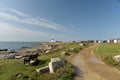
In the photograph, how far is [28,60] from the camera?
29.5 metres

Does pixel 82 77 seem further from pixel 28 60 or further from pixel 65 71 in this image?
pixel 28 60

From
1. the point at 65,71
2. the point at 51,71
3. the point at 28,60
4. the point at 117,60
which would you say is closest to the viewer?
the point at 65,71

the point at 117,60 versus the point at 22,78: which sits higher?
the point at 117,60

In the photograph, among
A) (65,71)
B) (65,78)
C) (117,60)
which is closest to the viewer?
(65,78)

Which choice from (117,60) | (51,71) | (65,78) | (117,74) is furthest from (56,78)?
(117,60)

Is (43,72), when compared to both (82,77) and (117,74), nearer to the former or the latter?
(82,77)

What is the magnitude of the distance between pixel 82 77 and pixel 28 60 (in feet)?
42.1

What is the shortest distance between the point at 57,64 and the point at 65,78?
4.29m

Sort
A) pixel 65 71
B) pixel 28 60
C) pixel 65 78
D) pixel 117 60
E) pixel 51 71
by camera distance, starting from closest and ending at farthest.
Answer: pixel 65 78 → pixel 65 71 → pixel 51 71 → pixel 117 60 → pixel 28 60

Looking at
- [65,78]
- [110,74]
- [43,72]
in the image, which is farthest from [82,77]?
[43,72]

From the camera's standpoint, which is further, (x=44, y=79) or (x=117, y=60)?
(x=117, y=60)

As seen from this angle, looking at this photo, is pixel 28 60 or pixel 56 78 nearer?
pixel 56 78

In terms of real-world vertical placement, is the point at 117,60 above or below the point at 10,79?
above

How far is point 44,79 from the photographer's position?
19312 mm
